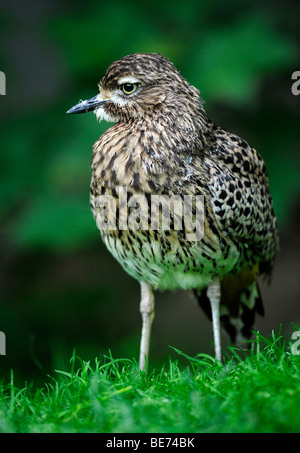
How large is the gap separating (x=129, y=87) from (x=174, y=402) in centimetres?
208

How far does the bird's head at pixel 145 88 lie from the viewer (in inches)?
181

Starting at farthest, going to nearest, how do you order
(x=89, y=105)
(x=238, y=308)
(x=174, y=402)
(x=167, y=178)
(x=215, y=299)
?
(x=238, y=308) → (x=215, y=299) → (x=89, y=105) → (x=167, y=178) → (x=174, y=402)

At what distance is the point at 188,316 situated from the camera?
866cm

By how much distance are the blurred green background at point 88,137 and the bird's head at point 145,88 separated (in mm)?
1733

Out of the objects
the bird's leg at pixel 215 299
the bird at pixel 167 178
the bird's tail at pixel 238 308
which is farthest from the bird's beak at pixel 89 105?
the bird's tail at pixel 238 308

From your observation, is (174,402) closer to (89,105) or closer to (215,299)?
(215,299)

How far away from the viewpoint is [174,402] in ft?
11.8

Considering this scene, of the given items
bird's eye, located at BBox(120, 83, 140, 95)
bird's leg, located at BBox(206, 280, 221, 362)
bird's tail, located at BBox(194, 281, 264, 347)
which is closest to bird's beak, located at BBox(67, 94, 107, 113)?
bird's eye, located at BBox(120, 83, 140, 95)

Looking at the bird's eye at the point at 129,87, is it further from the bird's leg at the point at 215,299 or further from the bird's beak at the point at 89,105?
the bird's leg at the point at 215,299

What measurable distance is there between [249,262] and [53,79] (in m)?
4.31

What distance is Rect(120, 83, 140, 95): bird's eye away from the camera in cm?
462

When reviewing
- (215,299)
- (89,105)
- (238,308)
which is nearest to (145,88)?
(89,105)
